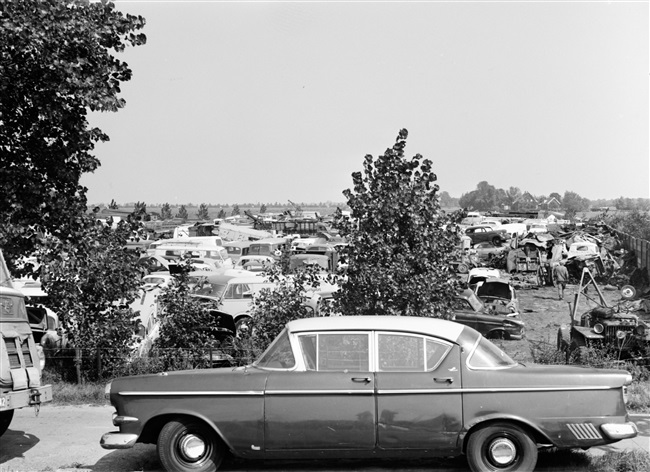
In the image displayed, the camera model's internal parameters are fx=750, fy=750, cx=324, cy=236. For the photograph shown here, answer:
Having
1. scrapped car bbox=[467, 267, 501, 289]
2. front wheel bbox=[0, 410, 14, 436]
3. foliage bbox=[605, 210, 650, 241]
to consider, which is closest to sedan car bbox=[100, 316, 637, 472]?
front wheel bbox=[0, 410, 14, 436]

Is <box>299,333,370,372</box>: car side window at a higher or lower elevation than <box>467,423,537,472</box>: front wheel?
higher

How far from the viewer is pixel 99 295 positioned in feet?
39.2

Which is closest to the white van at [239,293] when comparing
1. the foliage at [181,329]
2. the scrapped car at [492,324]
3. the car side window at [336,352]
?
the scrapped car at [492,324]

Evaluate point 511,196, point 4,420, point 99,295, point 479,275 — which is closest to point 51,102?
point 99,295

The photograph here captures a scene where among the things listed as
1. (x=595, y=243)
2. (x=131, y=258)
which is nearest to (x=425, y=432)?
(x=131, y=258)

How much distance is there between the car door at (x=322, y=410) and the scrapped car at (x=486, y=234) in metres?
36.4

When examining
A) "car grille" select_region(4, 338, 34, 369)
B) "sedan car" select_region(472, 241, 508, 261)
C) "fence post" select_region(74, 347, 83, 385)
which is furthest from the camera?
"sedan car" select_region(472, 241, 508, 261)

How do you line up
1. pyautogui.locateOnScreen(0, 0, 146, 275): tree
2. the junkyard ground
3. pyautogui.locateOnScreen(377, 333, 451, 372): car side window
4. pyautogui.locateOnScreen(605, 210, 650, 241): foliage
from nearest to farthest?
pyautogui.locateOnScreen(377, 333, 451, 372): car side window → pyautogui.locateOnScreen(0, 0, 146, 275): tree → the junkyard ground → pyautogui.locateOnScreen(605, 210, 650, 241): foliage

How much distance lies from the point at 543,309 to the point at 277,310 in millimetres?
13963

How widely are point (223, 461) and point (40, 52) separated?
19.5 ft

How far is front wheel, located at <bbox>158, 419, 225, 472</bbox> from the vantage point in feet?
23.1

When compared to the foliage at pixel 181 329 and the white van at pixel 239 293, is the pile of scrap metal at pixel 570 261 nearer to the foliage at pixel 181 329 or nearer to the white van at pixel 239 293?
the white van at pixel 239 293

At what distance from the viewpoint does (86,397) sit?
1094 centimetres

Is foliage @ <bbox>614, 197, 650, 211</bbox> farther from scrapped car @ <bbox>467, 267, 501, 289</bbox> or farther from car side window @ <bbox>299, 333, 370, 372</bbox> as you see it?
car side window @ <bbox>299, 333, 370, 372</bbox>
